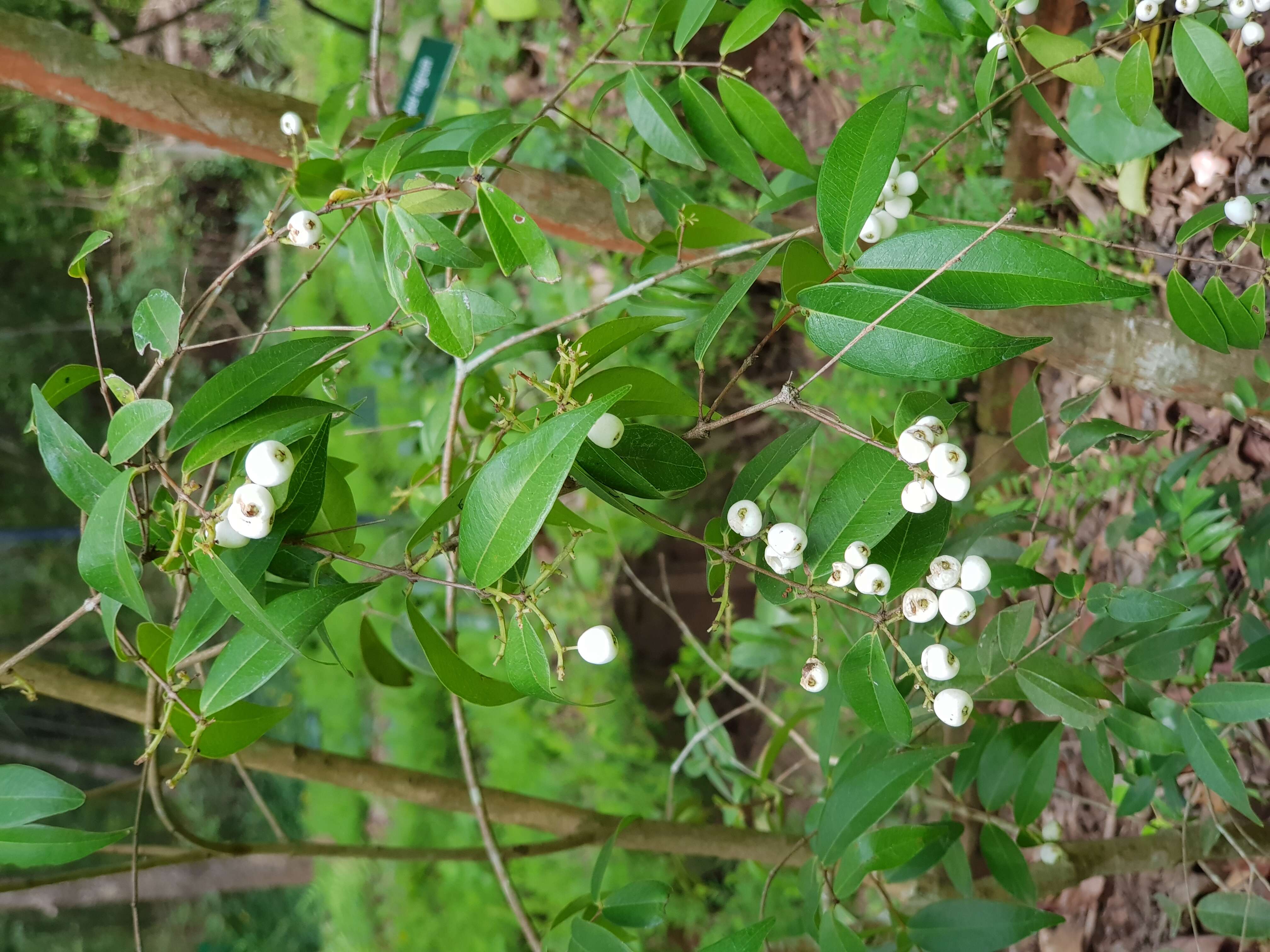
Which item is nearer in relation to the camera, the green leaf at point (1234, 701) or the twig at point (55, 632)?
the twig at point (55, 632)

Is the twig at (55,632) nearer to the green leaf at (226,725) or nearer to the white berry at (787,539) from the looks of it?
the green leaf at (226,725)

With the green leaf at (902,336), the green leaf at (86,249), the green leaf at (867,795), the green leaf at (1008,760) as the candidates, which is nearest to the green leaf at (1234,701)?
the green leaf at (1008,760)

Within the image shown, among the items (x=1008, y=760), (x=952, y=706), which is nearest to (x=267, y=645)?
(x=952, y=706)

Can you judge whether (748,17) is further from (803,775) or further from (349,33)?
(349,33)

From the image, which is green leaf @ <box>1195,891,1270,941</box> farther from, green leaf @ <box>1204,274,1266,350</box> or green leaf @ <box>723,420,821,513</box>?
green leaf @ <box>723,420,821,513</box>

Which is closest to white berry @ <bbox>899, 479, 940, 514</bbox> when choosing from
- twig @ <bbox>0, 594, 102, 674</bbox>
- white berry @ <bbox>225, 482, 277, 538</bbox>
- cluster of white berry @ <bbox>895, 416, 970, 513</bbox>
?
cluster of white berry @ <bbox>895, 416, 970, 513</bbox>

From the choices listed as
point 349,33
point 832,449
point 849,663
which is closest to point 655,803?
point 832,449
